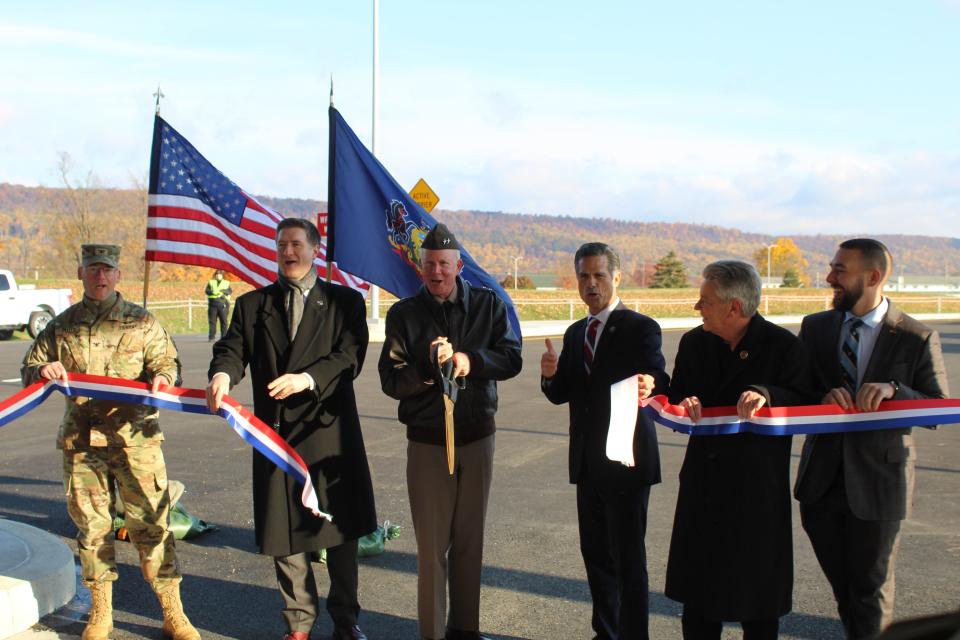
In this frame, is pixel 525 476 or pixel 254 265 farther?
pixel 525 476

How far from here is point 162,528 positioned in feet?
15.5

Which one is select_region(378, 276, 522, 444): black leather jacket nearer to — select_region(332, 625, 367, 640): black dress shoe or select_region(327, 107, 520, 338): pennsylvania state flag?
select_region(332, 625, 367, 640): black dress shoe

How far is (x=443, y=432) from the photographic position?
14.8 feet

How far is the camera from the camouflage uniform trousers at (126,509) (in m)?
4.68

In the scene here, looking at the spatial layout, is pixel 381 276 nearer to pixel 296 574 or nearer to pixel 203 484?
pixel 296 574

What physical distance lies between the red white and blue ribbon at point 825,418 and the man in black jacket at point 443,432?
113 centimetres

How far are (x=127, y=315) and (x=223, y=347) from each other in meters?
0.59

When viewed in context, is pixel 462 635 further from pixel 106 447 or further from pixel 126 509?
pixel 106 447

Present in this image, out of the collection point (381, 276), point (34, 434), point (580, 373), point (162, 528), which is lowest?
point (34, 434)

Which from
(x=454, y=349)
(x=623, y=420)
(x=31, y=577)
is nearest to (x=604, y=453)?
(x=623, y=420)

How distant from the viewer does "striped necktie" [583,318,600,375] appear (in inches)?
178

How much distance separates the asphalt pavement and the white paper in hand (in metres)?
1.39

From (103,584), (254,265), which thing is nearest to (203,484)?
(254,265)

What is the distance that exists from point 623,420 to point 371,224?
2.80 metres
